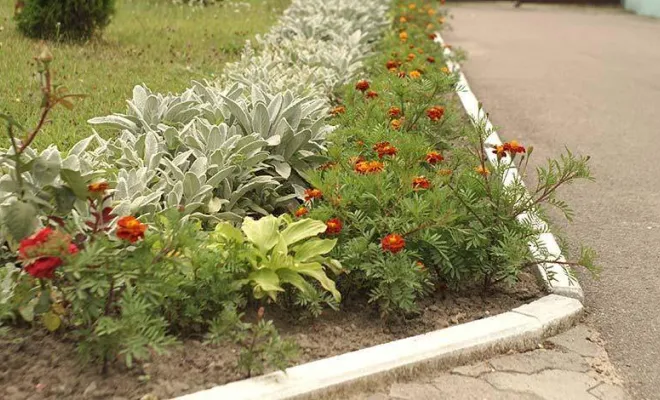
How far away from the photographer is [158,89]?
741 centimetres

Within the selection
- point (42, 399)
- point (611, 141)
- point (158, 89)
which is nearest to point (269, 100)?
point (158, 89)

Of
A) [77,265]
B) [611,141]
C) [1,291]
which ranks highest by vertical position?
[77,265]

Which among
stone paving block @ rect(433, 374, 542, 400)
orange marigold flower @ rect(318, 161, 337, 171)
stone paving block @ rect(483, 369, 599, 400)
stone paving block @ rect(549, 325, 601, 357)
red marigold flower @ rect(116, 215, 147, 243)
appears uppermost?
red marigold flower @ rect(116, 215, 147, 243)

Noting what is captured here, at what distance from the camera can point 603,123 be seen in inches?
335

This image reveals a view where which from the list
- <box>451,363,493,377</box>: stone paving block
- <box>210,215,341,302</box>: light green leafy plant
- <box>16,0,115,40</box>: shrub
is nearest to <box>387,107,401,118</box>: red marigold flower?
<box>210,215,341,302</box>: light green leafy plant

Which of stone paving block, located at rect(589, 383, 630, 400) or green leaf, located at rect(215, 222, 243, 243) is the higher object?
green leaf, located at rect(215, 222, 243, 243)

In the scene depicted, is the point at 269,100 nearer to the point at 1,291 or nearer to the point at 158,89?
the point at 158,89

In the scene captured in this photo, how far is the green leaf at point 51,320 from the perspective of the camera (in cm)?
354

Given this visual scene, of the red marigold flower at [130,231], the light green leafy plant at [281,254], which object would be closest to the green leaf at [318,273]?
the light green leafy plant at [281,254]

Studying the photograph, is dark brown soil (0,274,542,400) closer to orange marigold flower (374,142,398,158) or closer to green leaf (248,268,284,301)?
green leaf (248,268,284,301)

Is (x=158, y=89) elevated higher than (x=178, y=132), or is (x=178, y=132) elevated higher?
(x=178, y=132)

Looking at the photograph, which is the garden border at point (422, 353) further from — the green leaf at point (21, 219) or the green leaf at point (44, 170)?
the green leaf at point (44, 170)

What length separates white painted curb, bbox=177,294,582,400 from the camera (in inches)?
131

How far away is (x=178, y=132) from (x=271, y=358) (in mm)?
2179
